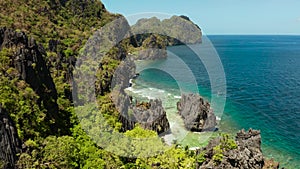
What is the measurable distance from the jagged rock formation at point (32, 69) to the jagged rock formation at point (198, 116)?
19.8 m

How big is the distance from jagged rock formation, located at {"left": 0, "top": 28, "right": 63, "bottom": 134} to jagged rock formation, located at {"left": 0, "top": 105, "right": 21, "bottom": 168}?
289 inches

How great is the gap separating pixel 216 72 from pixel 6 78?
252ft

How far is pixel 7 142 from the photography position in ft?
64.5

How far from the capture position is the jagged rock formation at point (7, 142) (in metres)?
19.3

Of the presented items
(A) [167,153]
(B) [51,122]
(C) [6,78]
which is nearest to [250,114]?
(A) [167,153]

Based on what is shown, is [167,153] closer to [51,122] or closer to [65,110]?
[51,122]

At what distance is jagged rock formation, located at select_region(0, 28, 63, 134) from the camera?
93.1 ft

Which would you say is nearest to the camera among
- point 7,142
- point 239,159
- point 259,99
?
point 7,142

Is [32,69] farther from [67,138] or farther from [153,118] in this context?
[153,118]

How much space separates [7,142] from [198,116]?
28.8 metres

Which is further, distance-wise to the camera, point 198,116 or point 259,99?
point 259,99

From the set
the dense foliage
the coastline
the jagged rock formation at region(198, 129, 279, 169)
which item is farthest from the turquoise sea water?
the dense foliage

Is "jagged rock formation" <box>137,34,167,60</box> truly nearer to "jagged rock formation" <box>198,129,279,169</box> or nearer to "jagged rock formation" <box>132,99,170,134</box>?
"jagged rock formation" <box>132,99,170,134</box>

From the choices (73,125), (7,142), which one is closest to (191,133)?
(73,125)
